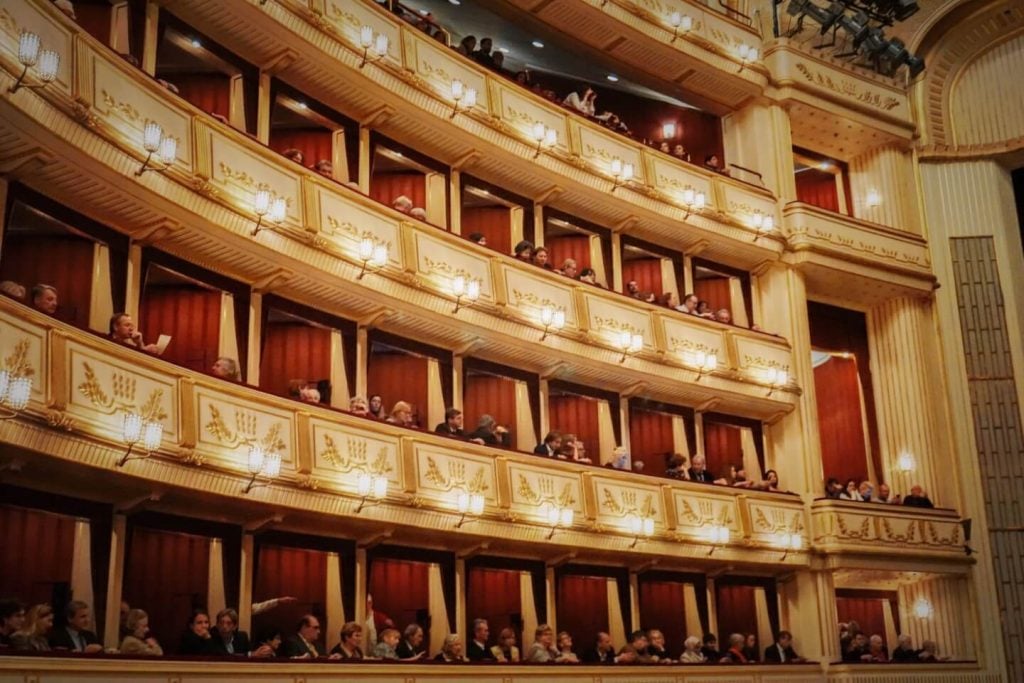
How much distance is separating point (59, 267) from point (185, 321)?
1686 millimetres

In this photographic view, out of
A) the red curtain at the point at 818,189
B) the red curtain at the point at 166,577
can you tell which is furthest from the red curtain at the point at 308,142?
the red curtain at the point at 818,189

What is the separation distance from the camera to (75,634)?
31.1 feet

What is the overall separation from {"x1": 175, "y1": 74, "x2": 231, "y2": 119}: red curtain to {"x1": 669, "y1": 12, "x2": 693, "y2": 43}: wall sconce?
27.6 feet

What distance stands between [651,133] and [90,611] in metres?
14.0

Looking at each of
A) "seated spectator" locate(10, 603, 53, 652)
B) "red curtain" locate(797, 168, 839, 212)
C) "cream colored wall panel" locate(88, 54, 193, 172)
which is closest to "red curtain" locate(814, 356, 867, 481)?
"red curtain" locate(797, 168, 839, 212)

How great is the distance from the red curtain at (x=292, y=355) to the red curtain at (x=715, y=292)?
8.12 m

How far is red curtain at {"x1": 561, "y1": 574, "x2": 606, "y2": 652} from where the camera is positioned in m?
16.2

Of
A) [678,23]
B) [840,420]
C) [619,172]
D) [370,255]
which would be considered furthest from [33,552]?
[840,420]

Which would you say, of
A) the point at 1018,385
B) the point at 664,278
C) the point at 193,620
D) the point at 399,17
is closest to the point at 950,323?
the point at 1018,385

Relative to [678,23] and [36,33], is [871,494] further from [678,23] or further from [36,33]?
[36,33]

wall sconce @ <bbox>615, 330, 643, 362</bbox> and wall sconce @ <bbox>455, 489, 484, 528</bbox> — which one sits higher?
wall sconce @ <bbox>615, 330, 643, 362</bbox>

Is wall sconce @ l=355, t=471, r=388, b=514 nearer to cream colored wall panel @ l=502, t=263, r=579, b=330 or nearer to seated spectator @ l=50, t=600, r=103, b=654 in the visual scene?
seated spectator @ l=50, t=600, r=103, b=654

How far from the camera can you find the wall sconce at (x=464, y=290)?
14852 mm

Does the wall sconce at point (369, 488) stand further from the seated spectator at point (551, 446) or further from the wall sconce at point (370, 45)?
the wall sconce at point (370, 45)
